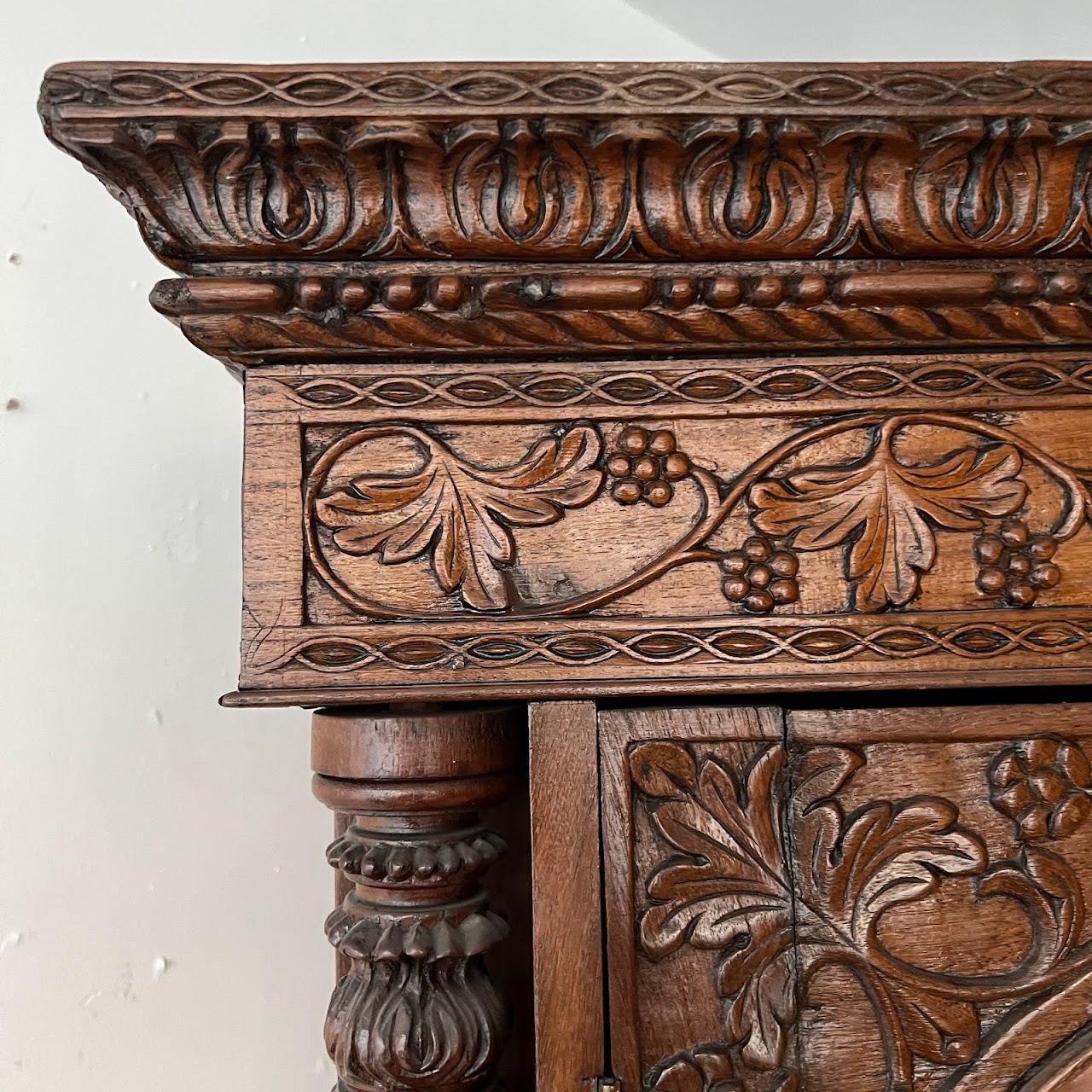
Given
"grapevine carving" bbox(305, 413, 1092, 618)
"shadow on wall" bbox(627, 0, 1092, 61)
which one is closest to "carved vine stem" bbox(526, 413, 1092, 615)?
"grapevine carving" bbox(305, 413, 1092, 618)

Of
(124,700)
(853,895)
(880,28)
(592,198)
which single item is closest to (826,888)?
(853,895)

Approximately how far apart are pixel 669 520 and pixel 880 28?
685 mm

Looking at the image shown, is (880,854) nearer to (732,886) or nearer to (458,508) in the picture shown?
(732,886)

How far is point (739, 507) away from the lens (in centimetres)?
47

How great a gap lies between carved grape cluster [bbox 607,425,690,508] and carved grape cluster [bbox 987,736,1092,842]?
0.68 ft

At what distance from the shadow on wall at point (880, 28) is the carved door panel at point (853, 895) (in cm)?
71

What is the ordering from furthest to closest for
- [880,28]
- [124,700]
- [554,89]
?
[880,28]
[124,700]
[554,89]

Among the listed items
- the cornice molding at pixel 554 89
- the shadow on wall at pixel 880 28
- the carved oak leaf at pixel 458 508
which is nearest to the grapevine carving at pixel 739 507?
the carved oak leaf at pixel 458 508

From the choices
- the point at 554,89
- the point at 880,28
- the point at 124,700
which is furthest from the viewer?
the point at 880,28

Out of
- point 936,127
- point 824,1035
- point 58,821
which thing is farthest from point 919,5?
point 58,821

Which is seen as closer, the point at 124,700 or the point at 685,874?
the point at 685,874

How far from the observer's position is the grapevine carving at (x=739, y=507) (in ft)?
1.52

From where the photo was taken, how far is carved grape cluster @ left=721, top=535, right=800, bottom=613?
463 mm

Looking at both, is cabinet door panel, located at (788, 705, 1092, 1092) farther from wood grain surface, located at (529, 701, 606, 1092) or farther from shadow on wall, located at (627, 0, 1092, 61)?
shadow on wall, located at (627, 0, 1092, 61)
